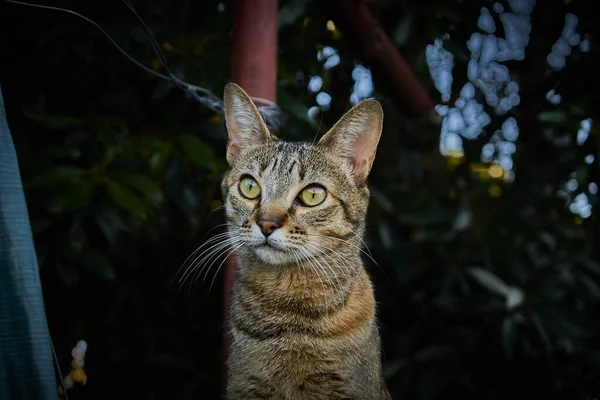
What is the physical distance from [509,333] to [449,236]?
0.58m

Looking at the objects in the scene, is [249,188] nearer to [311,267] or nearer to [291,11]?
[311,267]

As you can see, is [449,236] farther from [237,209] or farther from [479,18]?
[237,209]

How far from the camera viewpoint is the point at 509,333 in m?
3.33

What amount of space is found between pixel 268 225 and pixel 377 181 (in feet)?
6.18

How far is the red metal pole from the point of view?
2.00 meters

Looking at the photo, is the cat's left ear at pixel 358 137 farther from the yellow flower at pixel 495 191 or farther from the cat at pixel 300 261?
the yellow flower at pixel 495 191

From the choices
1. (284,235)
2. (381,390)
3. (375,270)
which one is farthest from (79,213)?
(375,270)

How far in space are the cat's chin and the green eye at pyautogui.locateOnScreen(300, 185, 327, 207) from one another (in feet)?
0.57

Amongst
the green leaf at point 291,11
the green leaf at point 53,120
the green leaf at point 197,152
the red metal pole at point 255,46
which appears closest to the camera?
the red metal pole at point 255,46

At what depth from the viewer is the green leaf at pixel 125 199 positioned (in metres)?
2.48

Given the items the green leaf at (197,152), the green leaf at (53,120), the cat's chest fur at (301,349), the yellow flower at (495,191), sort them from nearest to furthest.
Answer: the cat's chest fur at (301,349) → the green leaf at (53,120) → the green leaf at (197,152) → the yellow flower at (495,191)

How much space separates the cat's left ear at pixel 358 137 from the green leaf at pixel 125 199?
811 mm

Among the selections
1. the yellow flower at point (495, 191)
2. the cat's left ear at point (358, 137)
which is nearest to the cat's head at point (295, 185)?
the cat's left ear at point (358, 137)

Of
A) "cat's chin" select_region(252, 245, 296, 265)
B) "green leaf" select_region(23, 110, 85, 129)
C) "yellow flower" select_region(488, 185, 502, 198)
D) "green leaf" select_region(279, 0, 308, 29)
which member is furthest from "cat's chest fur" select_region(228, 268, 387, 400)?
"yellow flower" select_region(488, 185, 502, 198)
